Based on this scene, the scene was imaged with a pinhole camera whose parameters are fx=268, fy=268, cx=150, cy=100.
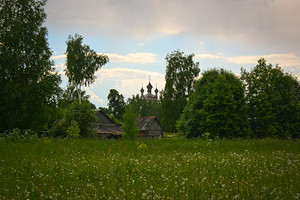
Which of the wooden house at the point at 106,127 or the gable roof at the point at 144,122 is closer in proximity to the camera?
the wooden house at the point at 106,127

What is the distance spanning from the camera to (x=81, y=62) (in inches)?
1754

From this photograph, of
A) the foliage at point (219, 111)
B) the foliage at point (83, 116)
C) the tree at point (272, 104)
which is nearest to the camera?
the foliage at point (219, 111)

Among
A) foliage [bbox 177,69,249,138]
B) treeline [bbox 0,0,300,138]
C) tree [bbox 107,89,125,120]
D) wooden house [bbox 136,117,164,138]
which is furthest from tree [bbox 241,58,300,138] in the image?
tree [bbox 107,89,125,120]

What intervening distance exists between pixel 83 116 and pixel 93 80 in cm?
1239

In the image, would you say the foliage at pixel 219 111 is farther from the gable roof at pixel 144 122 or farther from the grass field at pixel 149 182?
the grass field at pixel 149 182

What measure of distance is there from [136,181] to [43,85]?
2314 centimetres

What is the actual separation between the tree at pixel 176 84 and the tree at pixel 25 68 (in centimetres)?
2741

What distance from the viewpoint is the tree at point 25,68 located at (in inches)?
1016

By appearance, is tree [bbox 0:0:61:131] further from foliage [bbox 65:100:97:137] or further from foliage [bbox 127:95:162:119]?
foliage [bbox 127:95:162:119]

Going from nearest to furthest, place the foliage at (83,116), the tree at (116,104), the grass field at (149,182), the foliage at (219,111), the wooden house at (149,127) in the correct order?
the grass field at (149,182) → the foliage at (219,111) → the foliage at (83,116) → the wooden house at (149,127) → the tree at (116,104)

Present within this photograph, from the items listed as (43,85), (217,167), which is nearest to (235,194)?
(217,167)

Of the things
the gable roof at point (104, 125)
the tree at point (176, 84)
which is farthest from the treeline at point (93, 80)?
the gable roof at point (104, 125)

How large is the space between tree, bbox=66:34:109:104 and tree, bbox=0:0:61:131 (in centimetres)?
1542

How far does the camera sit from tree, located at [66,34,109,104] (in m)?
44.5
